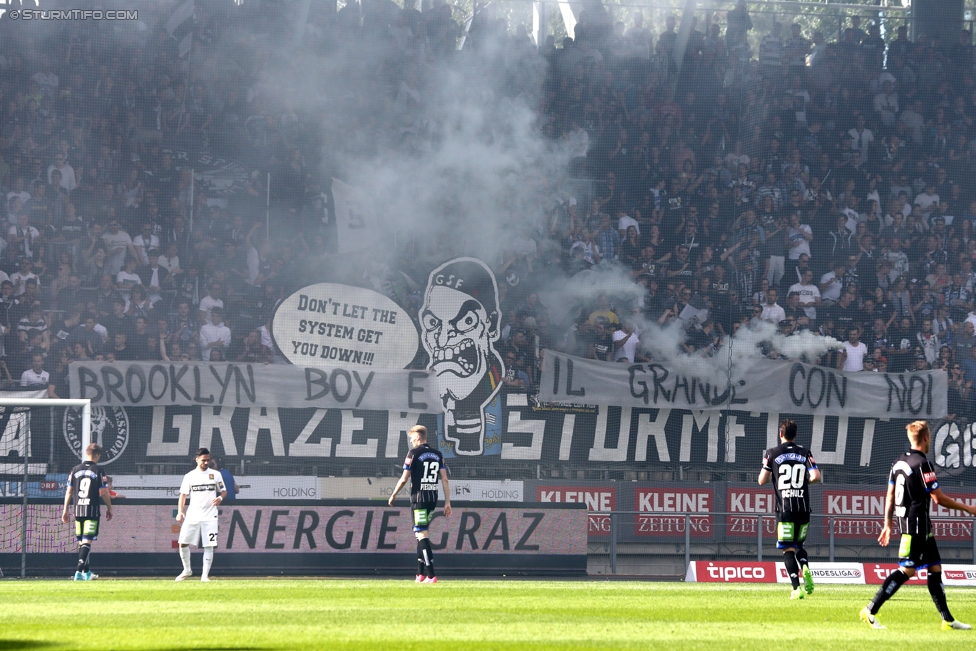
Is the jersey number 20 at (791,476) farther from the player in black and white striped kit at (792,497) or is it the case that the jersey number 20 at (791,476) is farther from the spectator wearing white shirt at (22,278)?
the spectator wearing white shirt at (22,278)

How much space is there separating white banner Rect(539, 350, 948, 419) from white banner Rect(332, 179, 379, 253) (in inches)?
139

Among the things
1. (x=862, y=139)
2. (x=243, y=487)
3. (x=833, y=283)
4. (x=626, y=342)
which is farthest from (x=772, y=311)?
(x=243, y=487)

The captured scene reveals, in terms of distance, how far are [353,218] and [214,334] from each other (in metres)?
2.95

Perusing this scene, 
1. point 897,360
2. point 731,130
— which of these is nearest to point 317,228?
point 731,130

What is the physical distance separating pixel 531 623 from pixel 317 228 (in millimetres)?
11434

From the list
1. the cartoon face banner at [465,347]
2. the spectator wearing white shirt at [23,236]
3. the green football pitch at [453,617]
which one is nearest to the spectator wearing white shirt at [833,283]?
the cartoon face banner at [465,347]

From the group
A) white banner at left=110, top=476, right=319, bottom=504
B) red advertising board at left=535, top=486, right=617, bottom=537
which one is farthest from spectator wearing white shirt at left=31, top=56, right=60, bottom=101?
red advertising board at left=535, top=486, right=617, bottom=537

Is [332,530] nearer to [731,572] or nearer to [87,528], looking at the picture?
[87,528]

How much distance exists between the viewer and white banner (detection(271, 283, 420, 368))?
18.2 metres

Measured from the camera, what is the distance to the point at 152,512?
16.2 m

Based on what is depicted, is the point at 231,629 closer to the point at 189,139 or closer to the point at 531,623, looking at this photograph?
the point at 531,623

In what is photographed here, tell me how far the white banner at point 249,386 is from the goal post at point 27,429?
663 mm

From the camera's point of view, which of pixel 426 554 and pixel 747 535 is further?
pixel 747 535

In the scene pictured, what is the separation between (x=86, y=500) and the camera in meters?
Answer: 14.5
